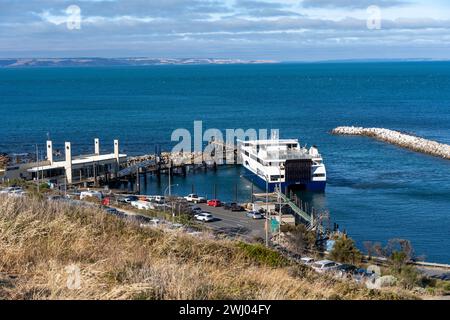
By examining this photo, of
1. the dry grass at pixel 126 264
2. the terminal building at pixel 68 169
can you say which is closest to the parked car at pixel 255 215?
the terminal building at pixel 68 169

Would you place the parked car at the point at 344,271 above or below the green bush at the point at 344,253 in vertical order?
above

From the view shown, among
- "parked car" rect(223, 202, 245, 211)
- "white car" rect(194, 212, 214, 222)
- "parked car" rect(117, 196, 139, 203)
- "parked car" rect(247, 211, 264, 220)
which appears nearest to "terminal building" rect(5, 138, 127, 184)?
"parked car" rect(117, 196, 139, 203)

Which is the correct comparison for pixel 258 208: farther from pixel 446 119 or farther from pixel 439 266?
pixel 446 119

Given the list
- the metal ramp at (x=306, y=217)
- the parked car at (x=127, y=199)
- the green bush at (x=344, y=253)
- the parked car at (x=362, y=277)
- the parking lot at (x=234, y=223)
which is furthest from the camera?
the parked car at (x=127, y=199)

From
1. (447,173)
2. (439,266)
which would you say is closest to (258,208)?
(439,266)

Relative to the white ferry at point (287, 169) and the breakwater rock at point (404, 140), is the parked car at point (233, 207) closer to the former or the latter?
the white ferry at point (287, 169)

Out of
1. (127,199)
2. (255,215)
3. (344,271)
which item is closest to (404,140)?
(255,215)

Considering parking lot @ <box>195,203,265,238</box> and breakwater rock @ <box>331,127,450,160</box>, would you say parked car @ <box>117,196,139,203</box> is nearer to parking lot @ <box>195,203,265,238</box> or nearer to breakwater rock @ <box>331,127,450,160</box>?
parking lot @ <box>195,203,265,238</box>
